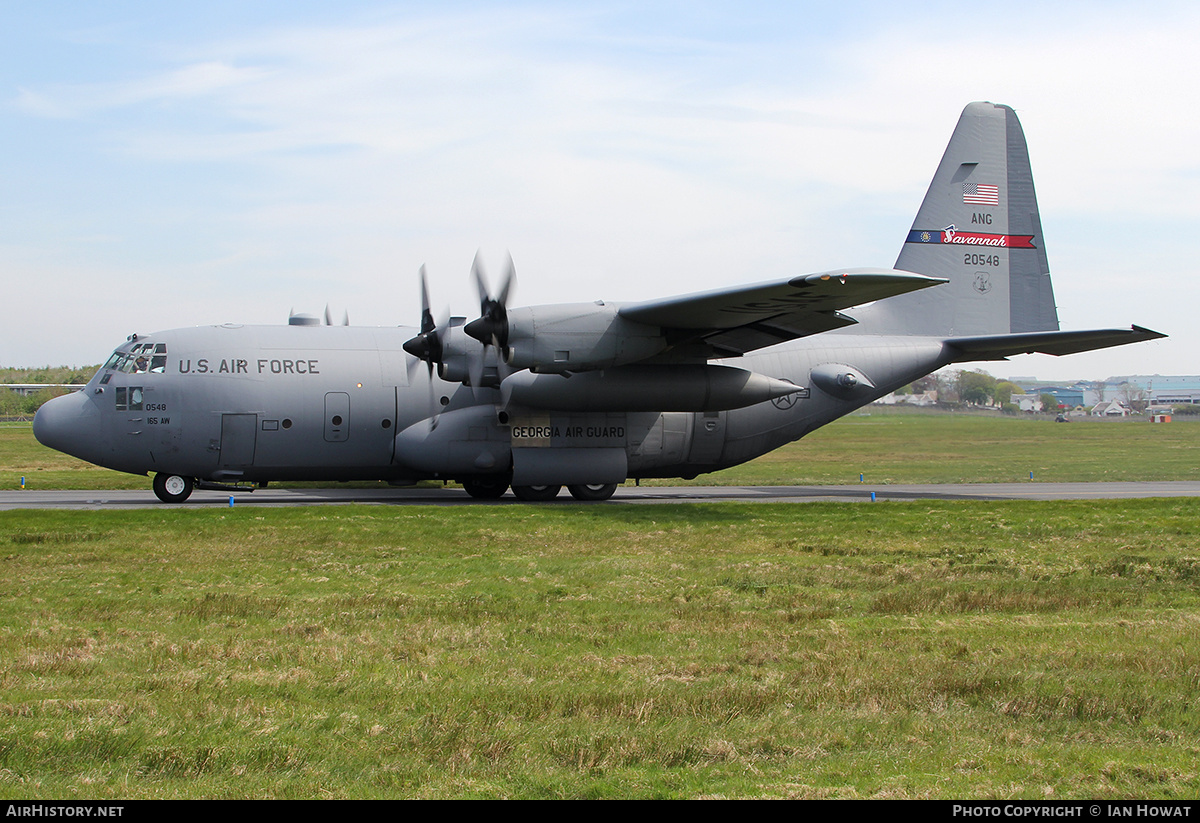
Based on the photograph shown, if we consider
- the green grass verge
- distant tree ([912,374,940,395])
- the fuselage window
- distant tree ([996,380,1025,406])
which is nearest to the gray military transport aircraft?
the fuselage window

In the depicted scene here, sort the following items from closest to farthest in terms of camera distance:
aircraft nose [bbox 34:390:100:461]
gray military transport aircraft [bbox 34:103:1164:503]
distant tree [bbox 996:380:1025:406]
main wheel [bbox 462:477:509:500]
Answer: gray military transport aircraft [bbox 34:103:1164:503], aircraft nose [bbox 34:390:100:461], main wheel [bbox 462:477:509:500], distant tree [bbox 996:380:1025:406]

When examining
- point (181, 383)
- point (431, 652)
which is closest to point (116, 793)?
point (431, 652)

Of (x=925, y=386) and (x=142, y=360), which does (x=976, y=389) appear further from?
(x=142, y=360)

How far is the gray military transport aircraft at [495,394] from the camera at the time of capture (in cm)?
2008

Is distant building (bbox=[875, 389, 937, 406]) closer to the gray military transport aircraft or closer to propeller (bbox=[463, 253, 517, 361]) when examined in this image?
the gray military transport aircraft

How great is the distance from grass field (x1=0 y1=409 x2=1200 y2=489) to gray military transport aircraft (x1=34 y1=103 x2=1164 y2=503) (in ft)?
25.2

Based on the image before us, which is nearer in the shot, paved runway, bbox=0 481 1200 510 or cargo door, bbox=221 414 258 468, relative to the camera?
cargo door, bbox=221 414 258 468

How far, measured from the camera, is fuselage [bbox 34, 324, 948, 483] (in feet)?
71.5

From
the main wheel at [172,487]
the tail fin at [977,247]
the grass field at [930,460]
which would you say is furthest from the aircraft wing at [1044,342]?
the main wheel at [172,487]

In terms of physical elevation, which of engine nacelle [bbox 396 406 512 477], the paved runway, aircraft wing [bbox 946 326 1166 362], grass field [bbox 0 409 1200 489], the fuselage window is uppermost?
aircraft wing [bbox 946 326 1166 362]

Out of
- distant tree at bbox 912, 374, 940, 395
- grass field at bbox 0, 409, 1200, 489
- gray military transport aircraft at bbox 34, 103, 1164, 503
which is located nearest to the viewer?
gray military transport aircraft at bbox 34, 103, 1164, 503

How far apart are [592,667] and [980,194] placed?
72.5 ft

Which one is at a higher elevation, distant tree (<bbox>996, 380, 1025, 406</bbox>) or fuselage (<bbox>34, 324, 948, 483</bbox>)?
fuselage (<bbox>34, 324, 948, 483</bbox>)

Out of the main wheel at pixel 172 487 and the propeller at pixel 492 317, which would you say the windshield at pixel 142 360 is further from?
the propeller at pixel 492 317
